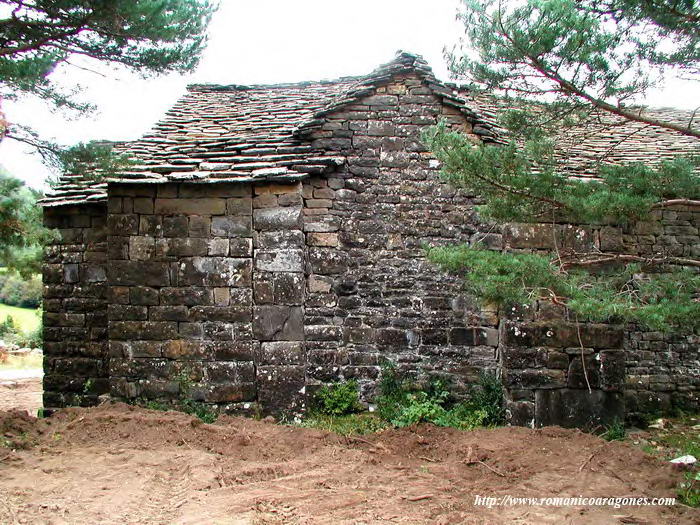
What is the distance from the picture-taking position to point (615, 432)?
235 inches

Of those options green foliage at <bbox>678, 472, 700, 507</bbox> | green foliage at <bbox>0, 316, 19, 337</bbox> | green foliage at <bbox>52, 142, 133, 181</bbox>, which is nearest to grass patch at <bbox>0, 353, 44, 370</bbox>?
green foliage at <bbox>0, 316, 19, 337</bbox>

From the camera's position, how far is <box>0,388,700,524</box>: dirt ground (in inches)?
158

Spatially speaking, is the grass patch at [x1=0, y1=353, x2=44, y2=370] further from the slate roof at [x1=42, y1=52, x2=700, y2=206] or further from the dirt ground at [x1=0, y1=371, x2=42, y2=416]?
the slate roof at [x1=42, y1=52, x2=700, y2=206]

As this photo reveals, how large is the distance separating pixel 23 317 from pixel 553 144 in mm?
25395

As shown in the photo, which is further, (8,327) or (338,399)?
(8,327)


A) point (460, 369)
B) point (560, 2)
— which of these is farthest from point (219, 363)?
point (560, 2)

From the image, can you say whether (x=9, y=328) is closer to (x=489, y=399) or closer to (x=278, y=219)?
(x=278, y=219)

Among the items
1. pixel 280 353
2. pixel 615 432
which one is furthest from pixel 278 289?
pixel 615 432

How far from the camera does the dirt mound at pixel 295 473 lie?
13.2 ft

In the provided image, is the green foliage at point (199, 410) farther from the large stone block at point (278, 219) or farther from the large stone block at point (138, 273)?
the large stone block at point (278, 219)

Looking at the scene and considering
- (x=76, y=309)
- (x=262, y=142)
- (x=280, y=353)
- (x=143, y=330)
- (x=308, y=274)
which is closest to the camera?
(x=280, y=353)

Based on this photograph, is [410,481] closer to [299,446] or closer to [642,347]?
[299,446]

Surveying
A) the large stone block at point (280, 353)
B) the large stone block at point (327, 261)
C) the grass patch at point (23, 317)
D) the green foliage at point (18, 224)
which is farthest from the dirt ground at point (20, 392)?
the grass patch at point (23, 317)

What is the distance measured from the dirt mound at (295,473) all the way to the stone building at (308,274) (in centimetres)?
68
